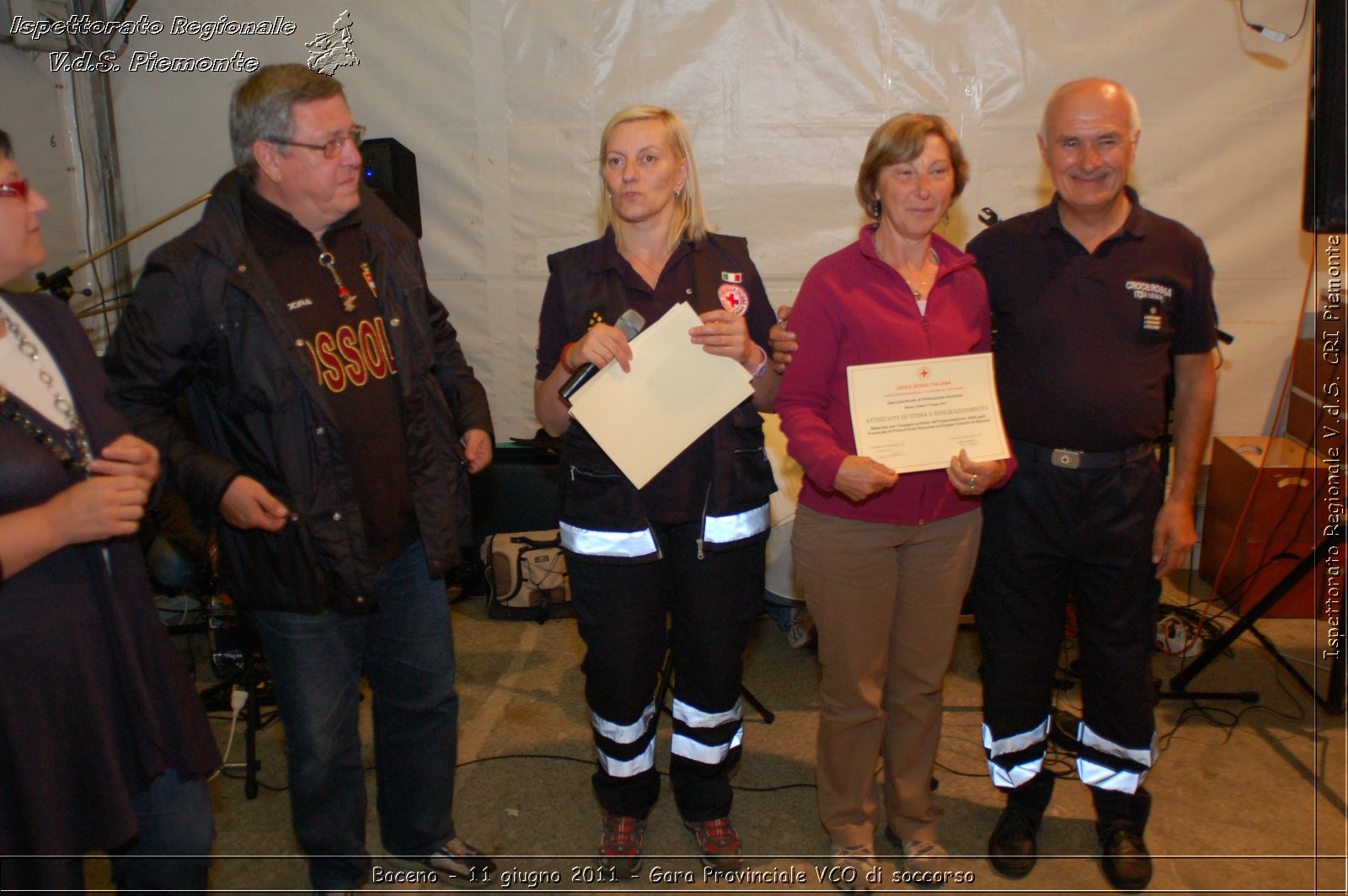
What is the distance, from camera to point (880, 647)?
A: 8.08 ft

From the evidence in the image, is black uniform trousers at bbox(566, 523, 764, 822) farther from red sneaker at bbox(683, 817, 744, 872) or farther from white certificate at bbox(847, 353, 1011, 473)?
white certificate at bbox(847, 353, 1011, 473)

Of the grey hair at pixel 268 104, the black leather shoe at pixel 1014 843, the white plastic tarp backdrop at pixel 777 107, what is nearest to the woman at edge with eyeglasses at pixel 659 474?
the grey hair at pixel 268 104

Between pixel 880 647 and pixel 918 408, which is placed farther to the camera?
pixel 880 647

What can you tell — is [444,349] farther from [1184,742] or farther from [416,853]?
[1184,742]

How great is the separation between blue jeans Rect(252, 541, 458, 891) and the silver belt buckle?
1.69 m

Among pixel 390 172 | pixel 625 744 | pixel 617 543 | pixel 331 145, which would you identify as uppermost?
pixel 390 172

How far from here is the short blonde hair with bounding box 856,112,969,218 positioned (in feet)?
7.45

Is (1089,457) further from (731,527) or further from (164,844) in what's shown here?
(164,844)

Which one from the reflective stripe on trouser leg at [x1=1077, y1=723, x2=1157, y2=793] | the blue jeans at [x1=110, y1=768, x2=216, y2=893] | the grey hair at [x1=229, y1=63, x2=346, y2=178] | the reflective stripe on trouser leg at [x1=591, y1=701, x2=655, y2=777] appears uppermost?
the grey hair at [x1=229, y1=63, x2=346, y2=178]

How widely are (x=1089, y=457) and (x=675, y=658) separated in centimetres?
125

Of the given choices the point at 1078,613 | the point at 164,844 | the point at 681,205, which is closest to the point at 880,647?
the point at 1078,613

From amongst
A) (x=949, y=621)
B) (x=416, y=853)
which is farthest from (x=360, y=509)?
(x=949, y=621)

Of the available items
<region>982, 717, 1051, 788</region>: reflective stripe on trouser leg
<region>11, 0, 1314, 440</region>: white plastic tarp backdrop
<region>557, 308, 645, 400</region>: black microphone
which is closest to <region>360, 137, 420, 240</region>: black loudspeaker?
<region>11, 0, 1314, 440</region>: white plastic tarp backdrop

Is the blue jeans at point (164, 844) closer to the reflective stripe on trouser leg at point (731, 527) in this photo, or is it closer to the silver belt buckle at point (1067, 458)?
the reflective stripe on trouser leg at point (731, 527)
